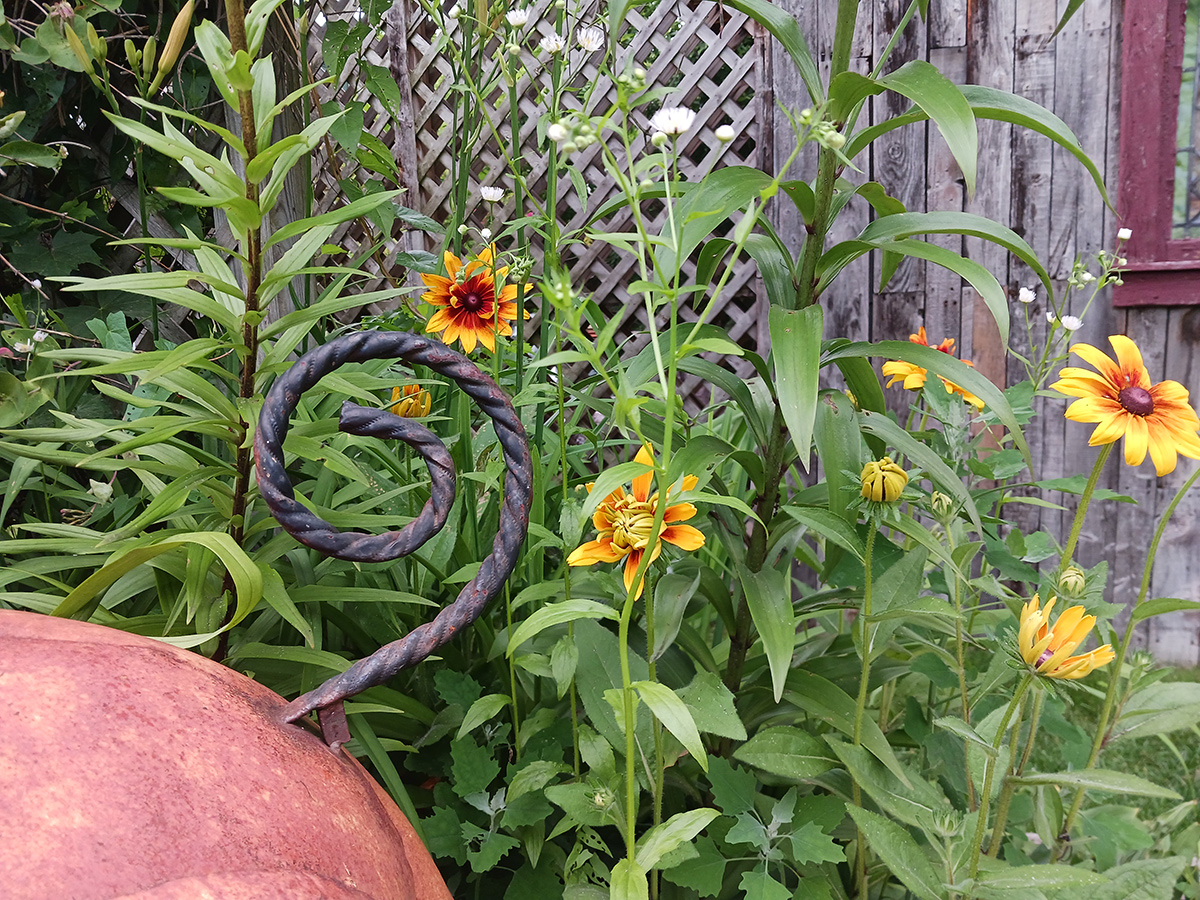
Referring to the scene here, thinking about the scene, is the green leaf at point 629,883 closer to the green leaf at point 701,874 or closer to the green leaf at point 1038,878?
the green leaf at point 701,874

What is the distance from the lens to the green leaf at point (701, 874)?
690 millimetres

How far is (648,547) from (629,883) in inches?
9.1

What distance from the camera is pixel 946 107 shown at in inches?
25.1

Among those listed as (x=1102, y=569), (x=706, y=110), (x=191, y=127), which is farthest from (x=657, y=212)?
(x=1102, y=569)

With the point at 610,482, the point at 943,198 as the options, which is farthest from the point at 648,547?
the point at 943,198

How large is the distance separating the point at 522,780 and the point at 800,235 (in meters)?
2.19

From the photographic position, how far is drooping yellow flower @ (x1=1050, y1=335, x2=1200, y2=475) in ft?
2.12

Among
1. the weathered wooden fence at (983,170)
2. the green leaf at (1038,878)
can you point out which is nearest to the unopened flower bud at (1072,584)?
the green leaf at (1038,878)

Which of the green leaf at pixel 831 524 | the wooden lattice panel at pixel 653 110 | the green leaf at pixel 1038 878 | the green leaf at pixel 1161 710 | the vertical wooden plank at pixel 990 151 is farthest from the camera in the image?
the wooden lattice panel at pixel 653 110

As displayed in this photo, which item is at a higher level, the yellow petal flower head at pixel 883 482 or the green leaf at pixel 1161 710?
the yellow petal flower head at pixel 883 482

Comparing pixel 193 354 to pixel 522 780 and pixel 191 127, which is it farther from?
pixel 191 127

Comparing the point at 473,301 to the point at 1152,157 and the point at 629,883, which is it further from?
the point at 1152,157

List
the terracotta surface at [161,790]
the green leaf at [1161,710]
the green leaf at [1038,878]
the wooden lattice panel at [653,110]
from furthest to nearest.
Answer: the wooden lattice panel at [653,110]
the green leaf at [1161,710]
the green leaf at [1038,878]
the terracotta surface at [161,790]

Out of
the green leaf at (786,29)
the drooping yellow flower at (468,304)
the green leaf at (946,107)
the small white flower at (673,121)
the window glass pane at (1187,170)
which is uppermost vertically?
the window glass pane at (1187,170)
